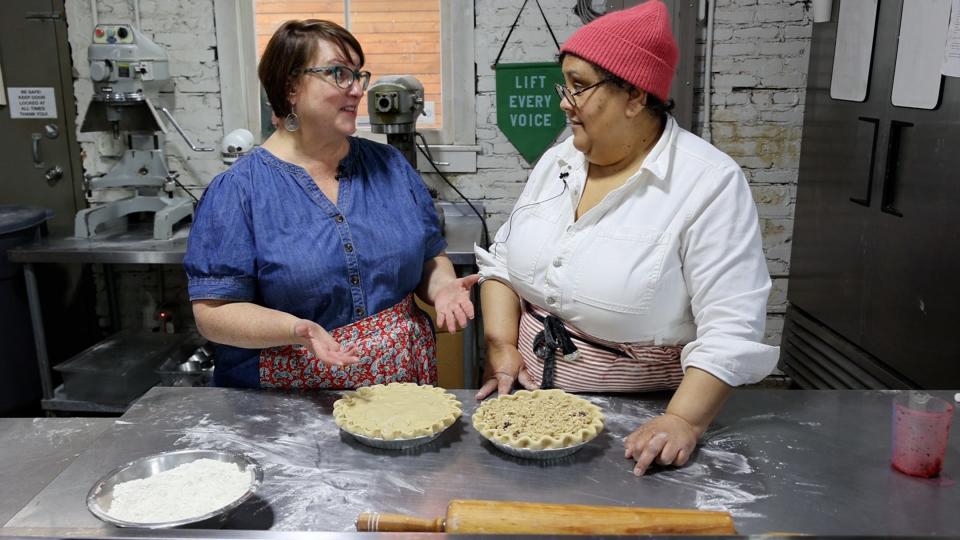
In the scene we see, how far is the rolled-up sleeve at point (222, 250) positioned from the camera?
1665 mm

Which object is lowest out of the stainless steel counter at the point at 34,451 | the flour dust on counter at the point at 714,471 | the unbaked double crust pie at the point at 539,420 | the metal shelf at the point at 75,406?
the metal shelf at the point at 75,406

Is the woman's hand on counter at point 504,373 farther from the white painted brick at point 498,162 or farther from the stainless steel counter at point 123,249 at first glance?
the white painted brick at point 498,162

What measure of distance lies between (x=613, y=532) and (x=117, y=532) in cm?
64

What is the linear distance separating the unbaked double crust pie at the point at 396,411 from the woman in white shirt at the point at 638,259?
0.16 m

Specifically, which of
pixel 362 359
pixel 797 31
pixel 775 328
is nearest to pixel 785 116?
pixel 797 31

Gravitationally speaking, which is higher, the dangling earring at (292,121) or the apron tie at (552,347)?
the dangling earring at (292,121)

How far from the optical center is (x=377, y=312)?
183 cm

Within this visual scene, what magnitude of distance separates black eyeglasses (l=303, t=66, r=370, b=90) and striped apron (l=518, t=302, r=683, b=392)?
28.1 inches

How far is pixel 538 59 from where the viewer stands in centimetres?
358

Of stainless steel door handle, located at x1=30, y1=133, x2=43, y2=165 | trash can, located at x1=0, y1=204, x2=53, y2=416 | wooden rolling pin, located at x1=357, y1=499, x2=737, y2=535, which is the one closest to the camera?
wooden rolling pin, located at x1=357, y1=499, x2=737, y2=535

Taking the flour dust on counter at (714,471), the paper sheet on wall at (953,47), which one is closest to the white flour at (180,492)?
the flour dust on counter at (714,471)

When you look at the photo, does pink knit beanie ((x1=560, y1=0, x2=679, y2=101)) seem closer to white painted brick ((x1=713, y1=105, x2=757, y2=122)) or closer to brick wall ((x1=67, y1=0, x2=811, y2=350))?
brick wall ((x1=67, y1=0, x2=811, y2=350))

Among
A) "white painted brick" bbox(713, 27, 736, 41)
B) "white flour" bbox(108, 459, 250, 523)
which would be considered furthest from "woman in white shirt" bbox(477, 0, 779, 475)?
"white painted brick" bbox(713, 27, 736, 41)

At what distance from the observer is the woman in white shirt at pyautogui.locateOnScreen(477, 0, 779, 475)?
1.47m
